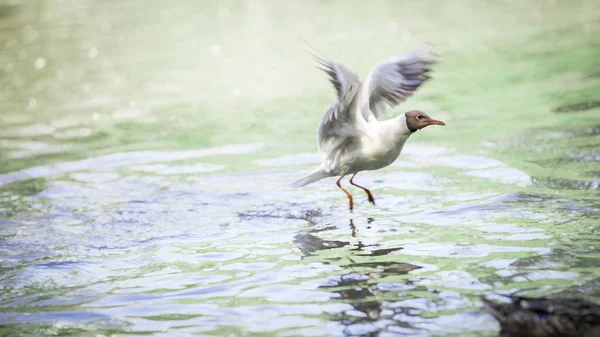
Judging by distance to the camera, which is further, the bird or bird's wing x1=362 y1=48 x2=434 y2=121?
bird's wing x1=362 y1=48 x2=434 y2=121

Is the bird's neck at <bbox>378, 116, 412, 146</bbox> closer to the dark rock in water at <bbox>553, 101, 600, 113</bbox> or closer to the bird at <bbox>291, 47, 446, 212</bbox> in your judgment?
the bird at <bbox>291, 47, 446, 212</bbox>

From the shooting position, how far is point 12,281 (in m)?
8.39

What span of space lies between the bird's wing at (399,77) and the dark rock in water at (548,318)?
12.5 ft

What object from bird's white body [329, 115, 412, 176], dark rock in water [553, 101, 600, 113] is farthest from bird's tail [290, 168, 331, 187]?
dark rock in water [553, 101, 600, 113]

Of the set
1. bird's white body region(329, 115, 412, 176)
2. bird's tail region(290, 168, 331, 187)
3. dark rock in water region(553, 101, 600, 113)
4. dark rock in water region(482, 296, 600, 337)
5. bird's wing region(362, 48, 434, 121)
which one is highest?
bird's wing region(362, 48, 434, 121)

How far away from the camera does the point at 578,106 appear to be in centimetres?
1382

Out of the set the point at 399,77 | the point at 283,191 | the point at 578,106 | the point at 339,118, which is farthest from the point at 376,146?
the point at 578,106

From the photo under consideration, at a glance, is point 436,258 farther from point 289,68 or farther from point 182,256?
point 289,68

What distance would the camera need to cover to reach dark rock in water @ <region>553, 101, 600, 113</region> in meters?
13.7

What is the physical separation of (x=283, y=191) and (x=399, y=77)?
98.5 inches

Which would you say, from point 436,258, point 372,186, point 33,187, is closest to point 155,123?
point 33,187

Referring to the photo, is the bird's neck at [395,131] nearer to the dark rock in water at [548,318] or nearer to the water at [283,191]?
the water at [283,191]

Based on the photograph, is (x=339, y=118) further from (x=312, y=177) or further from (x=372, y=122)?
(x=312, y=177)

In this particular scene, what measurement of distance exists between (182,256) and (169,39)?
1697 centimetres
